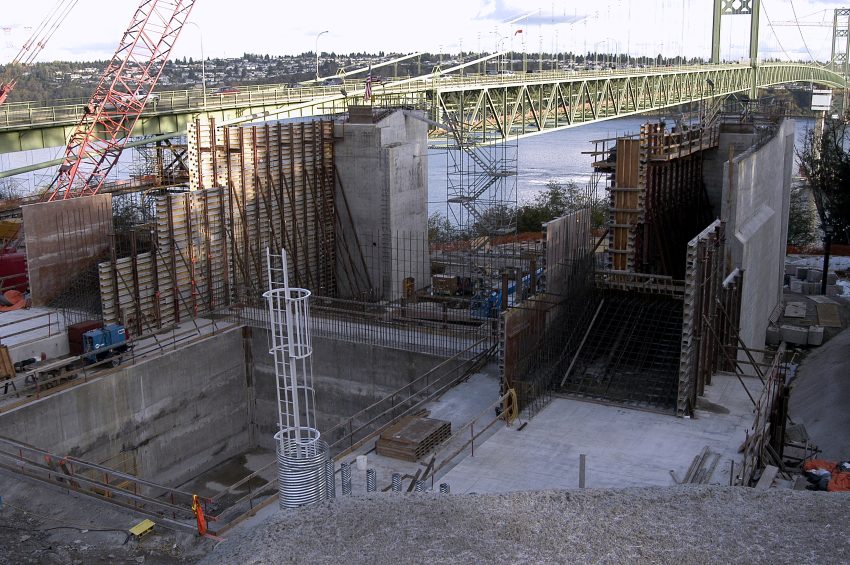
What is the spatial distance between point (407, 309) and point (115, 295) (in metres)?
7.98

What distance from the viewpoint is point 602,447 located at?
17.1 meters

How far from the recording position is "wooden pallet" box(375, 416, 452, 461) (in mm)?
17062

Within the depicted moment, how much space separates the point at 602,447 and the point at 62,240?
1588cm

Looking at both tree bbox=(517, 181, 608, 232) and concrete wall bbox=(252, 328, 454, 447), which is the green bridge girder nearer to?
tree bbox=(517, 181, 608, 232)

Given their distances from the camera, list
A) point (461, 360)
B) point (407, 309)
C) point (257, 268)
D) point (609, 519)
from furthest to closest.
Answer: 1. point (257, 268)
2. point (407, 309)
3. point (461, 360)
4. point (609, 519)

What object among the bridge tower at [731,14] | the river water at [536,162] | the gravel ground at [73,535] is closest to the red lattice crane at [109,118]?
the gravel ground at [73,535]

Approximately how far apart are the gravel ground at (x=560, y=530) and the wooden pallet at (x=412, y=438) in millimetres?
7363

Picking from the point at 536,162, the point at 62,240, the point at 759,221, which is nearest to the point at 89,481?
the point at 62,240

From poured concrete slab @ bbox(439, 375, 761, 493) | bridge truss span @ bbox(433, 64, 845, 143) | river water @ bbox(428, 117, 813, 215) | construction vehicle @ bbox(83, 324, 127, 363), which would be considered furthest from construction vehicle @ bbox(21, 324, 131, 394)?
river water @ bbox(428, 117, 813, 215)

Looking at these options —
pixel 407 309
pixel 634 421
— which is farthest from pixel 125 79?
pixel 634 421

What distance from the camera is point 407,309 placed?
85.8 ft

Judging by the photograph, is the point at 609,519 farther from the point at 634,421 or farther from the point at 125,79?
the point at 125,79

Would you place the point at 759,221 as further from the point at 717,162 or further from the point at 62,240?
the point at 62,240

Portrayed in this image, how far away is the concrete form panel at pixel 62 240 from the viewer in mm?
24141
